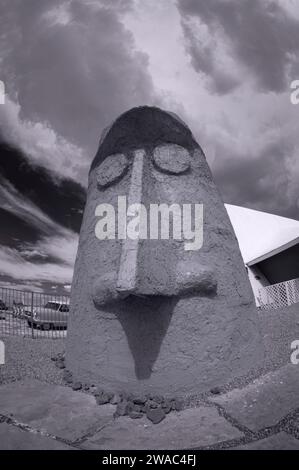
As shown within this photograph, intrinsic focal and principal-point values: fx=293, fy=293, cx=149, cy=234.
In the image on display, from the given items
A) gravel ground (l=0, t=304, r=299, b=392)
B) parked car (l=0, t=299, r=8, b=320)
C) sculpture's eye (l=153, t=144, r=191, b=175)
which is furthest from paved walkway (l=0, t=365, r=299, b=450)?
parked car (l=0, t=299, r=8, b=320)

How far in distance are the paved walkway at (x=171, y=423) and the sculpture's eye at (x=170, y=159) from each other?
7.18ft

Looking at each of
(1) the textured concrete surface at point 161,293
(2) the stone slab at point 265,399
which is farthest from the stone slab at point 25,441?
(2) the stone slab at point 265,399

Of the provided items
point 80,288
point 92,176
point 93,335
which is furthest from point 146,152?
point 93,335

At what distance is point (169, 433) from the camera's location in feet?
6.45

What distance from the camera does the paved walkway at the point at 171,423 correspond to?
5.86ft

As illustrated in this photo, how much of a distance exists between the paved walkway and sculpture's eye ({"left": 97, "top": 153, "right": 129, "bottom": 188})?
2.19 m

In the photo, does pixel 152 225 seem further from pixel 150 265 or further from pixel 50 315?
pixel 50 315

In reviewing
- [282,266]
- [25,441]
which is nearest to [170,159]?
[25,441]

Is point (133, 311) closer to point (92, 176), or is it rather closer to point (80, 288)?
point (80, 288)

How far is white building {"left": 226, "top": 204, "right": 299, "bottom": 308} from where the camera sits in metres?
10.8

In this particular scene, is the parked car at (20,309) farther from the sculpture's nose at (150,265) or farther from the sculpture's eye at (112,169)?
the sculpture's nose at (150,265)

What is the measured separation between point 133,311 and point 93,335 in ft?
1.81

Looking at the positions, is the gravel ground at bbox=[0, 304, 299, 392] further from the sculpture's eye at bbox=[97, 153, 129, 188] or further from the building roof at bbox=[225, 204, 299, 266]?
the building roof at bbox=[225, 204, 299, 266]
